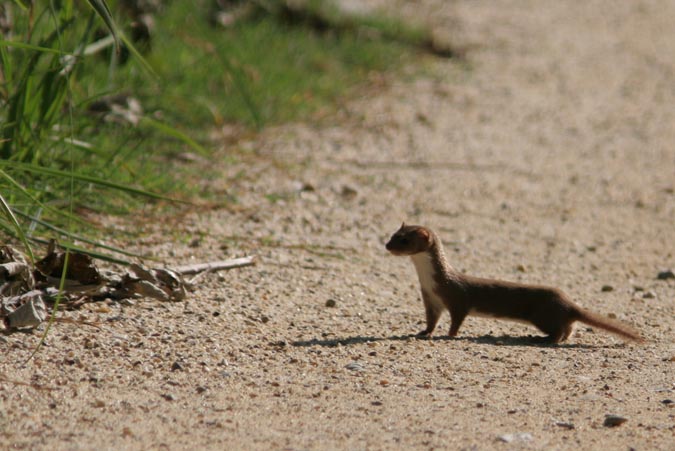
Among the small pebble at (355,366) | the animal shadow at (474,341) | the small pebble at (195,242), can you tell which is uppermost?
the small pebble at (355,366)

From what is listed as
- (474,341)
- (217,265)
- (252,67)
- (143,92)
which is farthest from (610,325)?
(252,67)

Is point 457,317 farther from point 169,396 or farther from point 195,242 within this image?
point 169,396

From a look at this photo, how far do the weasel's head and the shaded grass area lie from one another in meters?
0.97

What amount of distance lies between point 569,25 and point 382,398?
28.9 feet

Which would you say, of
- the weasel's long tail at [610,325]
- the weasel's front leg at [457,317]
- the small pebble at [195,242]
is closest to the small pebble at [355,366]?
the weasel's front leg at [457,317]

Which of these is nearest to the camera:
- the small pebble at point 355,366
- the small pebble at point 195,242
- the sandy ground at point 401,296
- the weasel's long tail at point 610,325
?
the sandy ground at point 401,296

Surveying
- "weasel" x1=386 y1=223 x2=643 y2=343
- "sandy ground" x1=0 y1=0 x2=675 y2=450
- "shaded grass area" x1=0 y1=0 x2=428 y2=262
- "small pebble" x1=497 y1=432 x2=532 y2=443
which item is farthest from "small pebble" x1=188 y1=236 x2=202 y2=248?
"small pebble" x1=497 y1=432 x2=532 y2=443

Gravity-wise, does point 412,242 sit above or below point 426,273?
above

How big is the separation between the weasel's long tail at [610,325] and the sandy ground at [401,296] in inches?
2.7

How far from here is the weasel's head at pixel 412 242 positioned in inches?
179

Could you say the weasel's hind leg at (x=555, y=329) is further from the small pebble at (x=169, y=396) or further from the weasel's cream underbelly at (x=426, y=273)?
the small pebble at (x=169, y=396)

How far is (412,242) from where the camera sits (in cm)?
456

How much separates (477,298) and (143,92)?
3.13 meters

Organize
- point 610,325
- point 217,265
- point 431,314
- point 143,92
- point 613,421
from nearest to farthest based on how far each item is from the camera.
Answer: point 613,421
point 610,325
point 431,314
point 217,265
point 143,92
